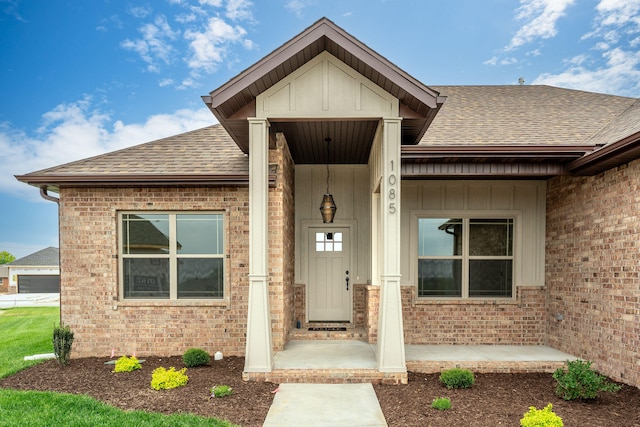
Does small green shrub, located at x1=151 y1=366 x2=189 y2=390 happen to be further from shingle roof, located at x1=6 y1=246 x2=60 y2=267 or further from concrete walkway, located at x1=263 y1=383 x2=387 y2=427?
shingle roof, located at x1=6 y1=246 x2=60 y2=267

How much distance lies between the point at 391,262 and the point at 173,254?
162 inches

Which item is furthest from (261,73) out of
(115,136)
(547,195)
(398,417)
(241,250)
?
(115,136)

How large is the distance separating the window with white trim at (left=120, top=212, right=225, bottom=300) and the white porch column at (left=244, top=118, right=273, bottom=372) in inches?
76.9

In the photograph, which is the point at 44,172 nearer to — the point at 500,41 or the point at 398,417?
the point at 398,417

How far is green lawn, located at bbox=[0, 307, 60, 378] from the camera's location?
246 inches

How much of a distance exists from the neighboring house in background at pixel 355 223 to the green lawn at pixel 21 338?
3.42ft

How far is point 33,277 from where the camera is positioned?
33.3 m

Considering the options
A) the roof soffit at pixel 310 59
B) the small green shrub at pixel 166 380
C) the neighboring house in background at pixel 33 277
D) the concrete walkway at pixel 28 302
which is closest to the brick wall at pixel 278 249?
the roof soffit at pixel 310 59

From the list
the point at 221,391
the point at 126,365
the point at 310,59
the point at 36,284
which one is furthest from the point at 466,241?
the point at 36,284

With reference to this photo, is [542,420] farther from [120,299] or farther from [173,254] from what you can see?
[120,299]

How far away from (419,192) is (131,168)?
213 inches

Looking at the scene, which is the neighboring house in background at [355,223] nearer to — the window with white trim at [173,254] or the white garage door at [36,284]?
the window with white trim at [173,254]

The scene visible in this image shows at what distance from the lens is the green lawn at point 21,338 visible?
6.25 metres

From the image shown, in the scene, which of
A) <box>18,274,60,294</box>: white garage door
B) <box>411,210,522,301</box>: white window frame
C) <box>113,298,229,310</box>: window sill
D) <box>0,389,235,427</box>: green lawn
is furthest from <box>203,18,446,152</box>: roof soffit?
<box>18,274,60,294</box>: white garage door
